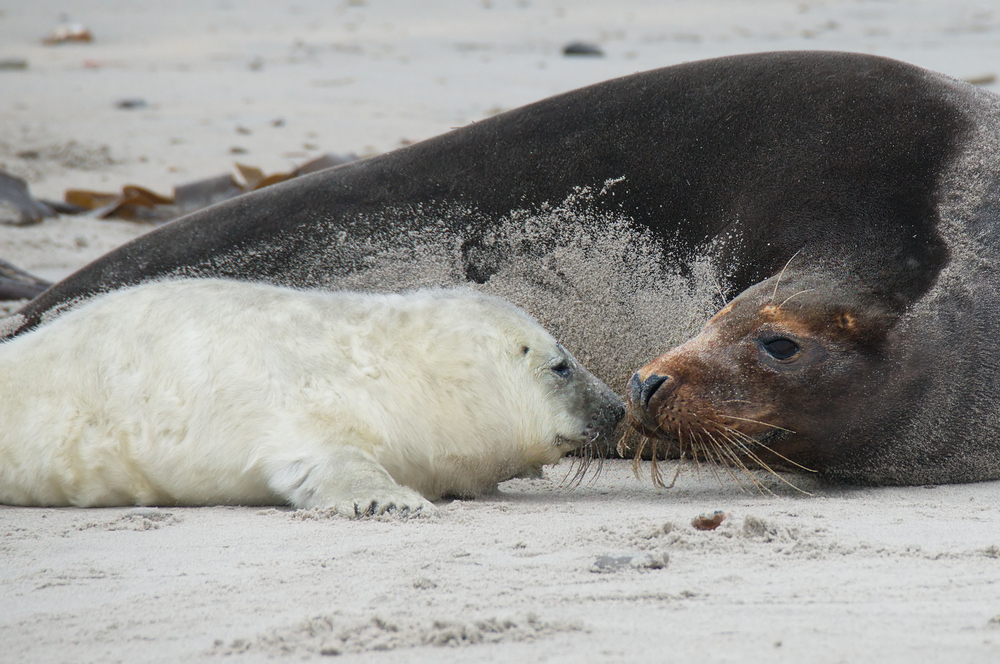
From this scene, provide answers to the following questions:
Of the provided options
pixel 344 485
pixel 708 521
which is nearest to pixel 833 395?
pixel 708 521

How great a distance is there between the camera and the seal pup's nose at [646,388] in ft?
10.4

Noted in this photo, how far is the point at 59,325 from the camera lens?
3201 millimetres

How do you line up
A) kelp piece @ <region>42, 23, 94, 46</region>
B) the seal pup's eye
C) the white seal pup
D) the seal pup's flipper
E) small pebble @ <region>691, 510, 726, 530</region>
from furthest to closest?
kelp piece @ <region>42, 23, 94, 46</region> → the seal pup's eye → the white seal pup → the seal pup's flipper → small pebble @ <region>691, 510, 726, 530</region>

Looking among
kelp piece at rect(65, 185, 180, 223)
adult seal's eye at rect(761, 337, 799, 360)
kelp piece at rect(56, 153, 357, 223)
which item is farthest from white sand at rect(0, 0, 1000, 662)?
kelp piece at rect(65, 185, 180, 223)

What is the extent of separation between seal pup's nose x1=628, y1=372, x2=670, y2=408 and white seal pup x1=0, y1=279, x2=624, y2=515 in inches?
2.2

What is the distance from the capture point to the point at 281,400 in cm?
284

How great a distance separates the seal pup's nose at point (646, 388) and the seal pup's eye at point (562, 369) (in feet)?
0.59

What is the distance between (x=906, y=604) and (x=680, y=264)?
6.43 ft

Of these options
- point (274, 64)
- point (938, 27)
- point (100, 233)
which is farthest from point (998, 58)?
point (100, 233)

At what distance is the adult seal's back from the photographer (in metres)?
3.19

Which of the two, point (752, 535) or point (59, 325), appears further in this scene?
point (59, 325)

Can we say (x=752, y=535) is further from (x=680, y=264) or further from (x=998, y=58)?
(x=998, y=58)

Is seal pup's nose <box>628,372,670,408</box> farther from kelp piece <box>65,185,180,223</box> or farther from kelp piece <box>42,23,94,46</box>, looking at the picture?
kelp piece <box>42,23,94,46</box>

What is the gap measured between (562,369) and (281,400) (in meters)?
0.72
